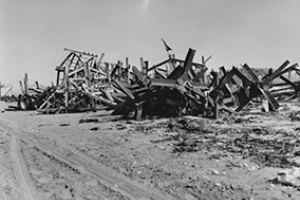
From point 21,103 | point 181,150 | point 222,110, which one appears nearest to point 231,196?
point 181,150

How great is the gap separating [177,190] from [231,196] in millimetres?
765

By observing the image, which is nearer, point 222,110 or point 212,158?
point 212,158

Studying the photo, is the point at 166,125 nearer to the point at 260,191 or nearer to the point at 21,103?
the point at 260,191

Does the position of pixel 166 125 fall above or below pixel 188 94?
below

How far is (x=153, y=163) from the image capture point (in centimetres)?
550

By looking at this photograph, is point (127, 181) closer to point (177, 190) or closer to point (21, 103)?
point (177, 190)

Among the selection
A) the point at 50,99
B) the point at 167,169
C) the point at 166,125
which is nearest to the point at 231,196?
the point at 167,169

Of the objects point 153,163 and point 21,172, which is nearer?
point 21,172

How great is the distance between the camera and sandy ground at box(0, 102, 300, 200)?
4.05 meters

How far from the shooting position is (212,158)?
5.68 m

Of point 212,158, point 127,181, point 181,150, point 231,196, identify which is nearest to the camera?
point 231,196

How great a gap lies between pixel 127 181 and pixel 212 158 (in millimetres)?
2008

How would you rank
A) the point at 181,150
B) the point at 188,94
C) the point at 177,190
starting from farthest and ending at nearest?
1. the point at 188,94
2. the point at 181,150
3. the point at 177,190

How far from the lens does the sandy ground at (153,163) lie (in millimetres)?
4051
